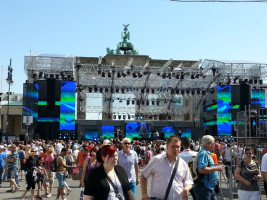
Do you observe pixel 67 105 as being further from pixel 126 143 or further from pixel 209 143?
pixel 209 143

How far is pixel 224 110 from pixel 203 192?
35.7 meters

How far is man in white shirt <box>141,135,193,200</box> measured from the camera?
16.4ft

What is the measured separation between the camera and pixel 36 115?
40969 mm

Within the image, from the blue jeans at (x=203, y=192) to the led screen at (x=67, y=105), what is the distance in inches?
1353

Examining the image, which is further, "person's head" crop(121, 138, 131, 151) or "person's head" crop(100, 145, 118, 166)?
"person's head" crop(121, 138, 131, 151)

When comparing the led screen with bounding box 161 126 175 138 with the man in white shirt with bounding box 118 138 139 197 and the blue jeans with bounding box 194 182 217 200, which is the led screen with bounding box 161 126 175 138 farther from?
the blue jeans with bounding box 194 182 217 200

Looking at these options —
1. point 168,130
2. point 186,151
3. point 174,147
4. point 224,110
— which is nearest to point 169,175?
point 174,147

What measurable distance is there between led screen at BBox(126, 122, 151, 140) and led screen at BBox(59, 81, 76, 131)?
701cm

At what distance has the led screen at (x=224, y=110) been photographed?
4128 cm

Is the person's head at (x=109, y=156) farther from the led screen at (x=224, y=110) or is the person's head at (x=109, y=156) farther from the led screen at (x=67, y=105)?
the led screen at (x=224, y=110)

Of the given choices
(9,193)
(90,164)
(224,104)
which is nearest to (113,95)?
(224,104)

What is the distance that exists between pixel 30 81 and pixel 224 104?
18415 mm

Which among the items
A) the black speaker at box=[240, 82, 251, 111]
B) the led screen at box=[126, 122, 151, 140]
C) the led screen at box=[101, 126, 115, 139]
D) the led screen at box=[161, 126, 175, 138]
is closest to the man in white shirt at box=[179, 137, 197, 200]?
the black speaker at box=[240, 82, 251, 111]

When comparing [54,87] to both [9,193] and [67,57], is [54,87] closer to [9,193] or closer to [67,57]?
[67,57]
